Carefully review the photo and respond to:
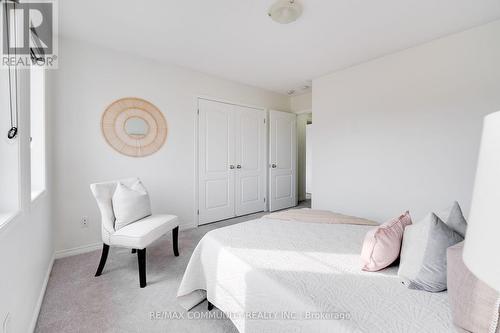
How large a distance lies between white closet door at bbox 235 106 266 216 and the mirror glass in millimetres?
1551

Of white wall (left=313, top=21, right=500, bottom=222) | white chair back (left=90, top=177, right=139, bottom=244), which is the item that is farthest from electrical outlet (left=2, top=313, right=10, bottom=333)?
white wall (left=313, top=21, right=500, bottom=222)

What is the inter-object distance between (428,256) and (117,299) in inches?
83.5

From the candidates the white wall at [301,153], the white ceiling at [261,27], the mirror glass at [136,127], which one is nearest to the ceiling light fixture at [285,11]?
the white ceiling at [261,27]

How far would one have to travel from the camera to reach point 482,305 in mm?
723

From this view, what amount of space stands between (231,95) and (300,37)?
5.55 ft

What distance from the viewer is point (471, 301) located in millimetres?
754

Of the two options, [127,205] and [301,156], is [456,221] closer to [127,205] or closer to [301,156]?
[127,205]

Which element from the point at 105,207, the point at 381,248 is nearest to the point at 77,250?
the point at 105,207

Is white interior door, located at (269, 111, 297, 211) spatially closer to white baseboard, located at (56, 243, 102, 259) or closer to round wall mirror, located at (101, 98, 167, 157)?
round wall mirror, located at (101, 98, 167, 157)

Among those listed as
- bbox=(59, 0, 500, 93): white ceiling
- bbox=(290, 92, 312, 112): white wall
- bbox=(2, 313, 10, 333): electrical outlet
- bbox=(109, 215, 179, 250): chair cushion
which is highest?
bbox=(59, 0, 500, 93): white ceiling

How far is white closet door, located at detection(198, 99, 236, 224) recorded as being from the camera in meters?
3.69

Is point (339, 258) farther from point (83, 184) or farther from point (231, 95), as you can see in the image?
point (231, 95)

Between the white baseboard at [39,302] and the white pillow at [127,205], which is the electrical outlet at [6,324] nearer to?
the white baseboard at [39,302]

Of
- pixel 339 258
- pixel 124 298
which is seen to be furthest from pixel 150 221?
pixel 339 258
